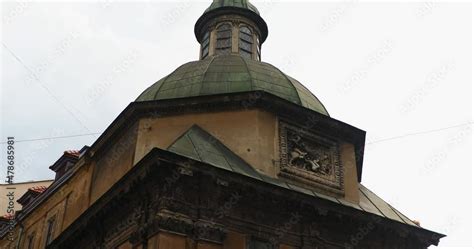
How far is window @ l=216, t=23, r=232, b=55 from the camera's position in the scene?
73.2ft

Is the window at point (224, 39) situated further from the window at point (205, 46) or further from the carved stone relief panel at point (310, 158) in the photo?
the carved stone relief panel at point (310, 158)

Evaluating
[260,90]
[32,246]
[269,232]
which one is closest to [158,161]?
[269,232]

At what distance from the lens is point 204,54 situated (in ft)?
75.4

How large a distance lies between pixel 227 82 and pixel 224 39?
234 inches

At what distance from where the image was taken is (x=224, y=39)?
895 inches

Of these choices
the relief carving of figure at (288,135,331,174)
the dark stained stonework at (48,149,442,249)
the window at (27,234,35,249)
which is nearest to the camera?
the dark stained stonework at (48,149,442,249)

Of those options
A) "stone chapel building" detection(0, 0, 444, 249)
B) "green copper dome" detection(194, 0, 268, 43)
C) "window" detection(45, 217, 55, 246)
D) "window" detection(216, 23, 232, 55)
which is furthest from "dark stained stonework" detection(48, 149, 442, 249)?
"green copper dome" detection(194, 0, 268, 43)

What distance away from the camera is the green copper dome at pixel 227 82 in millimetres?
17047

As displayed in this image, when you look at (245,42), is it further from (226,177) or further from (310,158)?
(226,177)

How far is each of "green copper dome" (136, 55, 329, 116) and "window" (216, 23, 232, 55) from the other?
3.37 metres

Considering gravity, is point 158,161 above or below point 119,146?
below

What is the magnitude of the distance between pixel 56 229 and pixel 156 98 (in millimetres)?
5904

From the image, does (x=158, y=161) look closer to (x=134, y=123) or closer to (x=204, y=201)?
(x=204, y=201)

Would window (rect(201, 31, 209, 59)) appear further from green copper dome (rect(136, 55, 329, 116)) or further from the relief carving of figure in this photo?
the relief carving of figure
